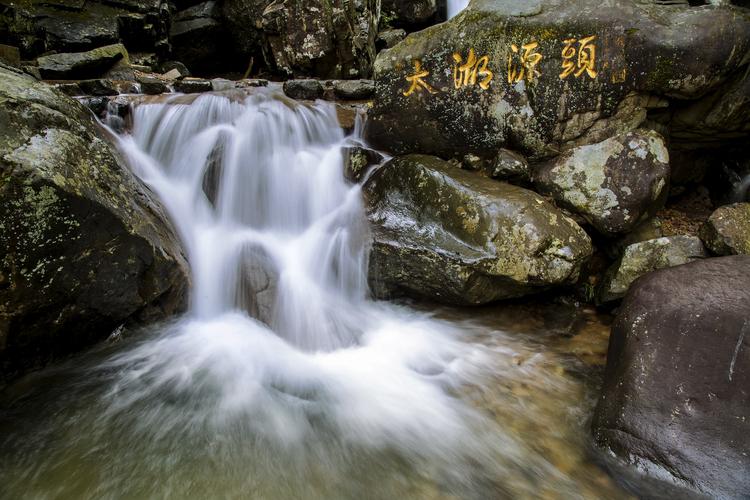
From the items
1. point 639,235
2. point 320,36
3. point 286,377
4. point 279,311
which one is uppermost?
point 320,36

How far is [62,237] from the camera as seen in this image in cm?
294

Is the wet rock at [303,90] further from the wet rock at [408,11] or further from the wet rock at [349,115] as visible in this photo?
the wet rock at [408,11]

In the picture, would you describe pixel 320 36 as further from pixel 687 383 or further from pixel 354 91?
pixel 687 383

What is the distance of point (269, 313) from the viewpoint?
4.34 metres

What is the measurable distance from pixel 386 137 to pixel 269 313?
268cm

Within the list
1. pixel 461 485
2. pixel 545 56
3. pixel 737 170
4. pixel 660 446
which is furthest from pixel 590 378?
pixel 737 170

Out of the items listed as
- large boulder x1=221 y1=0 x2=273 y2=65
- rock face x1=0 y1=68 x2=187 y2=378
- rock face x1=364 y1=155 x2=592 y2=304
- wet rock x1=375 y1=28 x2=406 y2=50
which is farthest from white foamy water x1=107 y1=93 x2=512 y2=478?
wet rock x1=375 y1=28 x2=406 y2=50

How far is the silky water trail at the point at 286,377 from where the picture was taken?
250 centimetres

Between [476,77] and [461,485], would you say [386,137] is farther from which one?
[461,485]

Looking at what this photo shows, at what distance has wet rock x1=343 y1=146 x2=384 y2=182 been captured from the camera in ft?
17.9

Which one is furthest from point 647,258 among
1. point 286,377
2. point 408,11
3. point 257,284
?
point 408,11

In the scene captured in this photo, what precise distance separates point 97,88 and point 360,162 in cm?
430

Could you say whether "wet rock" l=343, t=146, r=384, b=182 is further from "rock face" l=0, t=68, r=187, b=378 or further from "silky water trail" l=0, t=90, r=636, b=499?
"rock face" l=0, t=68, r=187, b=378

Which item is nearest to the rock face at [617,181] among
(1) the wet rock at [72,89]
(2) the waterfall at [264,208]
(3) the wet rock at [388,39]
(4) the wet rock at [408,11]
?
(2) the waterfall at [264,208]
